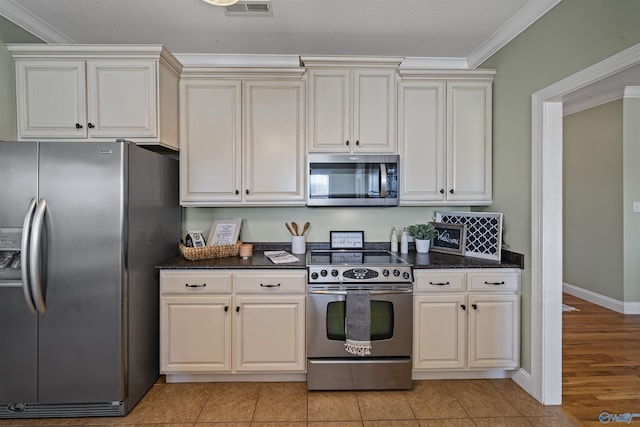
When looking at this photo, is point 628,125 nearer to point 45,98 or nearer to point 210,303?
point 210,303

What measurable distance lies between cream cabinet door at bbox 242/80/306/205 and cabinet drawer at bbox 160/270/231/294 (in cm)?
68

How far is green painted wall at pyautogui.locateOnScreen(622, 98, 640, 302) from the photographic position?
4.04 m

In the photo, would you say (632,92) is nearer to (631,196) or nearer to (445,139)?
(631,196)

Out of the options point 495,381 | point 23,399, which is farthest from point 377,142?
Answer: point 23,399

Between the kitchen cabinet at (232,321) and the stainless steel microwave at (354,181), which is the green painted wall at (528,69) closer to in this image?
the stainless steel microwave at (354,181)

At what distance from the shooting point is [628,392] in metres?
2.45

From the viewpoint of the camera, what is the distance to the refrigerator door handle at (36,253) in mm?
2029

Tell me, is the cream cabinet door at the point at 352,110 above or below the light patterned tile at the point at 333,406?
above

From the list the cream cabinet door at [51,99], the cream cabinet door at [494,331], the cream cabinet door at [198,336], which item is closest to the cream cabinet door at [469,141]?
the cream cabinet door at [494,331]

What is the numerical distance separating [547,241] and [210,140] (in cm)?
258

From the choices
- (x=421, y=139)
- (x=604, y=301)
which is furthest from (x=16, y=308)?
(x=604, y=301)

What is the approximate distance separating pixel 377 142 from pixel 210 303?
1.80 m

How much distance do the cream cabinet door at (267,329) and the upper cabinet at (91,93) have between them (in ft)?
4.62

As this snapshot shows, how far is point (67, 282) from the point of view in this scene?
215 centimetres
